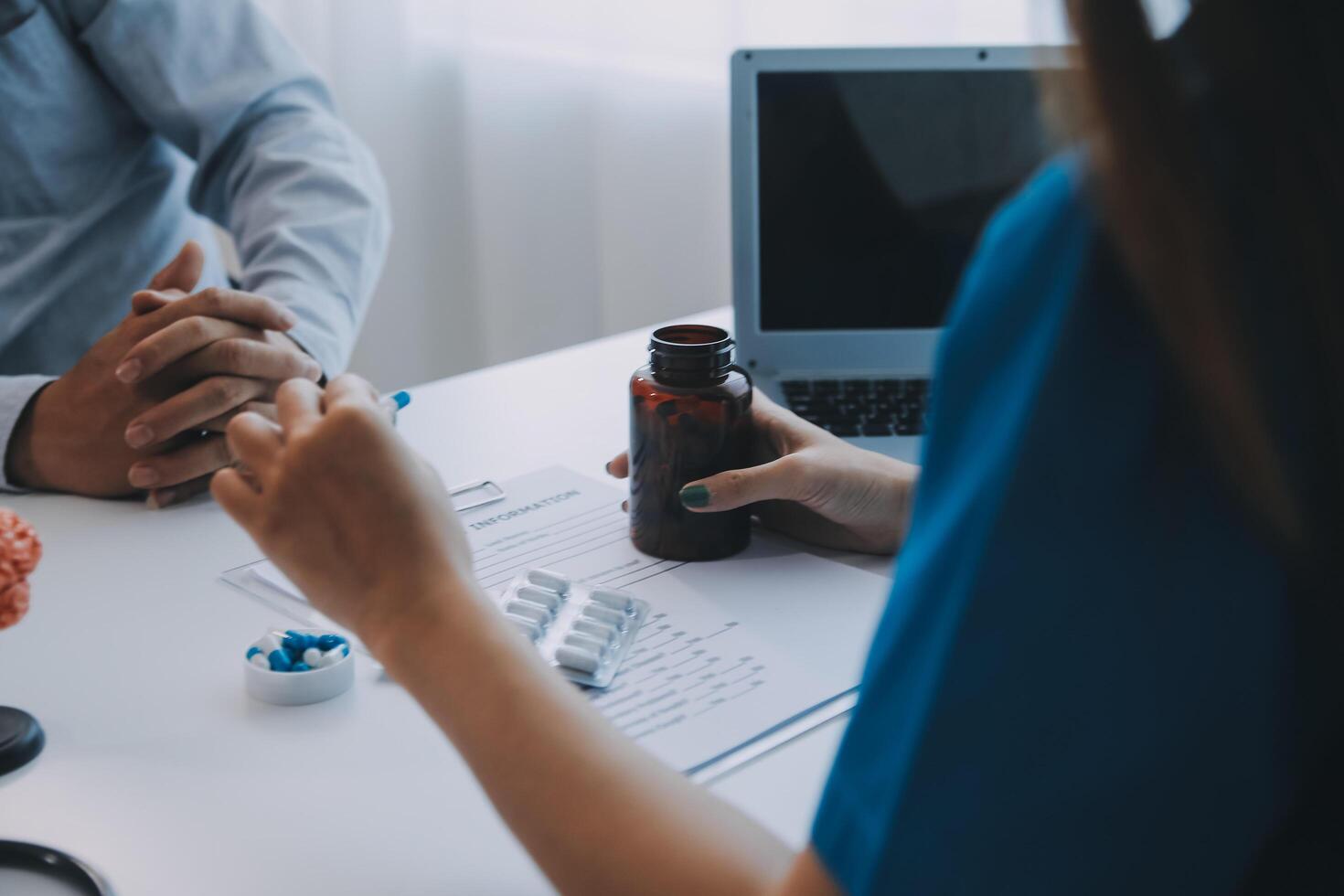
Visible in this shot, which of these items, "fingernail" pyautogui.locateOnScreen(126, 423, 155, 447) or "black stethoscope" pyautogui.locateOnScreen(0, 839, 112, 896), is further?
"fingernail" pyautogui.locateOnScreen(126, 423, 155, 447)

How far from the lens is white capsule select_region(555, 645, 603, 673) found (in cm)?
61

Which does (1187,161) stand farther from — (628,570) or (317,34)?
(317,34)

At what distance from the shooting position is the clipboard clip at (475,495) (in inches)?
33.5

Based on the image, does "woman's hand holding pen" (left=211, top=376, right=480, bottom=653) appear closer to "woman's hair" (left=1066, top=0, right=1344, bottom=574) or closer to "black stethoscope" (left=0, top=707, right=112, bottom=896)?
"black stethoscope" (left=0, top=707, right=112, bottom=896)

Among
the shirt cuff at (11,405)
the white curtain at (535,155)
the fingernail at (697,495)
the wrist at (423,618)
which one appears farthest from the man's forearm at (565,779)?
the white curtain at (535,155)

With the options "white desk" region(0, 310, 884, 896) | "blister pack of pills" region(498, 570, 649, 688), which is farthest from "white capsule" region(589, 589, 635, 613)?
"white desk" region(0, 310, 884, 896)

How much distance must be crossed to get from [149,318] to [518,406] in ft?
1.03

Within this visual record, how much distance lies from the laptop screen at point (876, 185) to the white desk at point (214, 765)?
0.54 metres

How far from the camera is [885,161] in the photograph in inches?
42.3

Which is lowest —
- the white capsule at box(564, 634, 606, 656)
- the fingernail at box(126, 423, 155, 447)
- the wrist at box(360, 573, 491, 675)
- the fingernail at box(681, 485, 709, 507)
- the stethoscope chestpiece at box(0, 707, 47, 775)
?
the stethoscope chestpiece at box(0, 707, 47, 775)

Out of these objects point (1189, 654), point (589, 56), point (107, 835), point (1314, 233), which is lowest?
point (107, 835)

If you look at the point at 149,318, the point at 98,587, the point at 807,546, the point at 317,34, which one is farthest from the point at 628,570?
the point at 317,34

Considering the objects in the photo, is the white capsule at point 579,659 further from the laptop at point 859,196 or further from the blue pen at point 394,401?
the laptop at point 859,196

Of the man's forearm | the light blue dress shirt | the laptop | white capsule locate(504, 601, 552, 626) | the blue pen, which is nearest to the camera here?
Answer: the man's forearm
